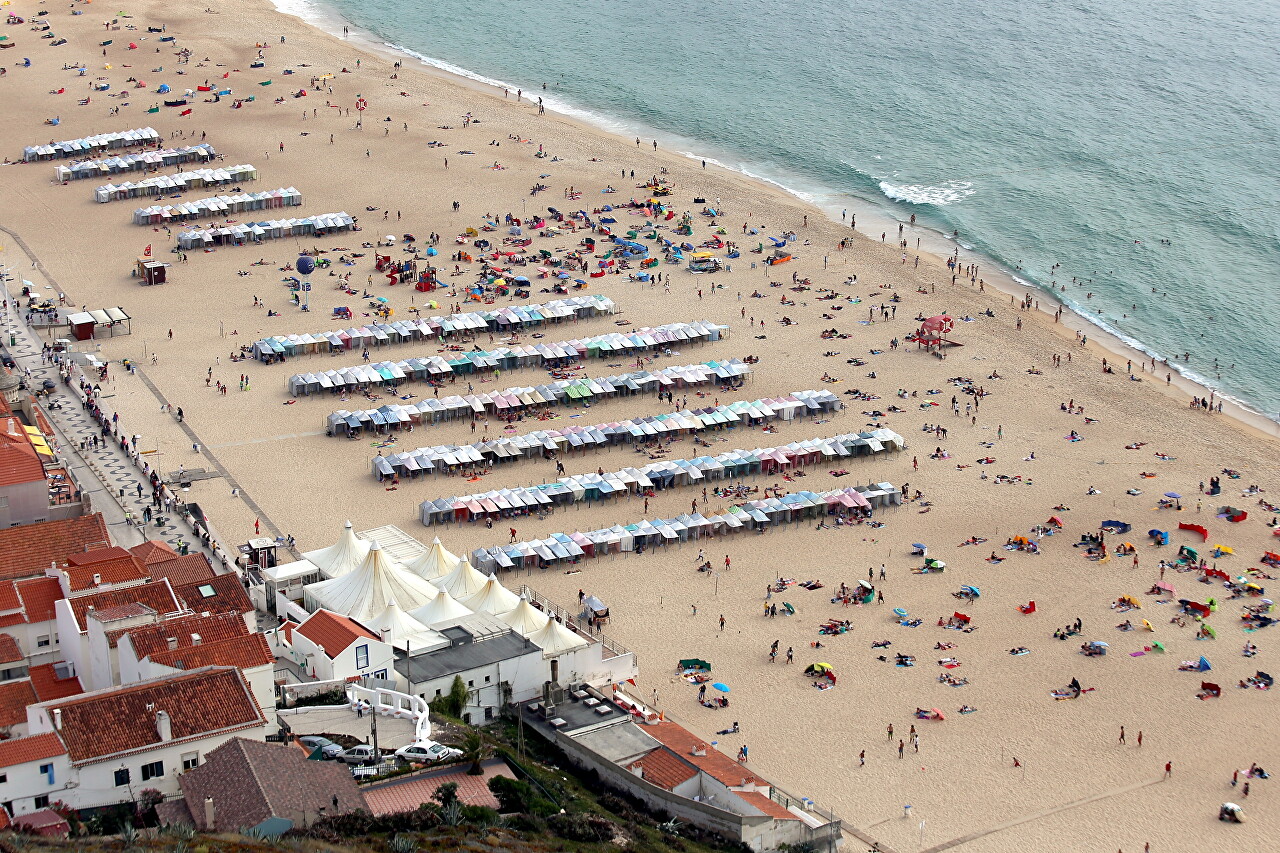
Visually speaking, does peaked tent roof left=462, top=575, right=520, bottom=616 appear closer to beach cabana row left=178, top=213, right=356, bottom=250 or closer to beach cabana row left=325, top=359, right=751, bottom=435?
beach cabana row left=325, top=359, right=751, bottom=435

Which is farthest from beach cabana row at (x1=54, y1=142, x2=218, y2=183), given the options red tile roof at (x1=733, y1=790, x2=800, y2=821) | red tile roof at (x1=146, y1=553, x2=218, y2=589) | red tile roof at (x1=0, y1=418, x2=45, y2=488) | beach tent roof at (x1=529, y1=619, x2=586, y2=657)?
red tile roof at (x1=733, y1=790, x2=800, y2=821)

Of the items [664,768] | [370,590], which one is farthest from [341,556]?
[664,768]

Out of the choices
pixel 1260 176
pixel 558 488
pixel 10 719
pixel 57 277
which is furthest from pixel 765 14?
pixel 10 719

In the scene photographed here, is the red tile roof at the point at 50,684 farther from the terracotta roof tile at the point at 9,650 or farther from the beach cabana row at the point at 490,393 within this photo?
the beach cabana row at the point at 490,393

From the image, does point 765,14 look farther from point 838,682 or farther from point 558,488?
point 838,682

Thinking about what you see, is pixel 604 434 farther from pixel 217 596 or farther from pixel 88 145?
pixel 88 145
